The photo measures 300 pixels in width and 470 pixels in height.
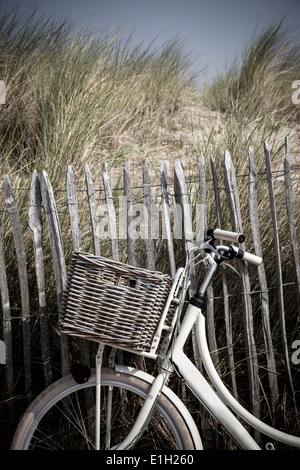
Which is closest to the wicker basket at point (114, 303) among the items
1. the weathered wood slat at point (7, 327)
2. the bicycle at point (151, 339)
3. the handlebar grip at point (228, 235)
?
the bicycle at point (151, 339)

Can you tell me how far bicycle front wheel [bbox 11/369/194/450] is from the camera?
213 cm

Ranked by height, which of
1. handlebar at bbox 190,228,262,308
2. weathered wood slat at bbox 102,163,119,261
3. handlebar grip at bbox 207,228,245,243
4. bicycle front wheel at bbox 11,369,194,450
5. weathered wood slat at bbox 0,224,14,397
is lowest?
bicycle front wheel at bbox 11,369,194,450

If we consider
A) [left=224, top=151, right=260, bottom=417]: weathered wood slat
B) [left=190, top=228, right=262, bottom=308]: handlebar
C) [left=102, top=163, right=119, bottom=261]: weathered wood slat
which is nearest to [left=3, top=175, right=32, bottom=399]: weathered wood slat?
[left=102, top=163, right=119, bottom=261]: weathered wood slat

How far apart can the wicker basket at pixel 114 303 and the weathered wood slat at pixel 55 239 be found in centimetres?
55

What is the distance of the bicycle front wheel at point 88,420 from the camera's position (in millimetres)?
2131

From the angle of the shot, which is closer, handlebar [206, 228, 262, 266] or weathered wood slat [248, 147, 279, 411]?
handlebar [206, 228, 262, 266]

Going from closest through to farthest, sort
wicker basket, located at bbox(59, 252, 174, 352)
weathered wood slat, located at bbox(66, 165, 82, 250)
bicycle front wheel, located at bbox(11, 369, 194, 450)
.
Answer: wicker basket, located at bbox(59, 252, 174, 352) → bicycle front wheel, located at bbox(11, 369, 194, 450) → weathered wood slat, located at bbox(66, 165, 82, 250)

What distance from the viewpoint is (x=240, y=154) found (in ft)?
13.3

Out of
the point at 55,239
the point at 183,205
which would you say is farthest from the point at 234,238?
the point at 55,239

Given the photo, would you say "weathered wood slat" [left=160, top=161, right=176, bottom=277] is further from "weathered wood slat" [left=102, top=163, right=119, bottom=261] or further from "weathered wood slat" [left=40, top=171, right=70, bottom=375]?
"weathered wood slat" [left=40, top=171, right=70, bottom=375]

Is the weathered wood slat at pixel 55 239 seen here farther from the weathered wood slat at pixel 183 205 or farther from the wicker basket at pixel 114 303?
the weathered wood slat at pixel 183 205

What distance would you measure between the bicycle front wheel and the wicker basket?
0.34 metres

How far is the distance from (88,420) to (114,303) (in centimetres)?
107
